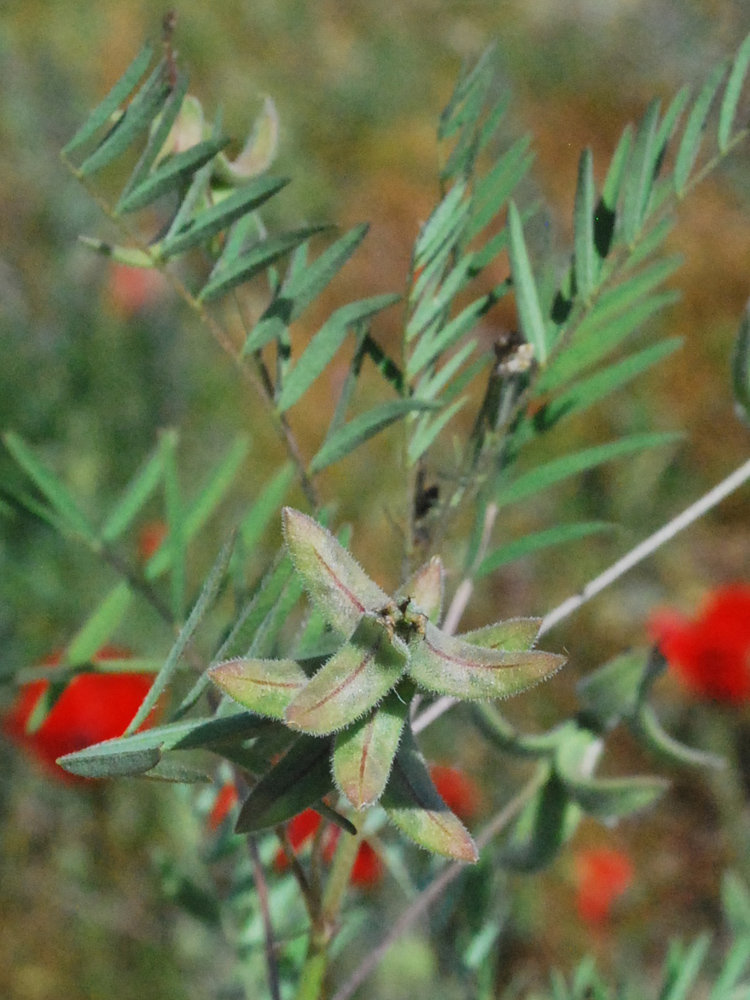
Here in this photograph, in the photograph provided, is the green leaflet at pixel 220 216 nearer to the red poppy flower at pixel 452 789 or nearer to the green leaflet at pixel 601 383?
the green leaflet at pixel 601 383

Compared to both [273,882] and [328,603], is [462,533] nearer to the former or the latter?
[273,882]

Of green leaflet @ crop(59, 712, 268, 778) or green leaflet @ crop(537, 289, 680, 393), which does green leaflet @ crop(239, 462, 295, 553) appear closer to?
green leaflet @ crop(537, 289, 680, 393)

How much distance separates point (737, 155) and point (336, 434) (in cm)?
267

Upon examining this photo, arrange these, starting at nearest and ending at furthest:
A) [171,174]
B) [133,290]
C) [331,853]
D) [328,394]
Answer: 1. [171,174]
2. [331,853]
3. [133,290]
4. [328,394]

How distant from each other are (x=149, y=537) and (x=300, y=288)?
1035 mm

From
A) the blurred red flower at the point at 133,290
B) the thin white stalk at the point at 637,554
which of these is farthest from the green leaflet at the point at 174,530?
the blurred red flower at the point at 133,290

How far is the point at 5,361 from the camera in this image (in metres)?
1.77

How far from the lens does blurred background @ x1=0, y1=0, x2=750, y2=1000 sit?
1491 mm

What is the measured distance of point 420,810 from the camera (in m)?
0.36

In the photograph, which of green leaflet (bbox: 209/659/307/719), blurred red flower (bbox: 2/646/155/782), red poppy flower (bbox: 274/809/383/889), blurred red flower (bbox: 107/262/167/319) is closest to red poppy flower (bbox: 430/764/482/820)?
red poppy flower (bbox: 274/809/383/889)

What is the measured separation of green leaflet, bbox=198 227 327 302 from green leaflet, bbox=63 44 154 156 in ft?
0.22

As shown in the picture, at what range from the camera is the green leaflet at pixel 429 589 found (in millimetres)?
343

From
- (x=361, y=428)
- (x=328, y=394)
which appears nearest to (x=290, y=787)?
(x=361, y=428)

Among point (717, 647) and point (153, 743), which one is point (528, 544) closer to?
point (153, 743)
